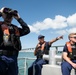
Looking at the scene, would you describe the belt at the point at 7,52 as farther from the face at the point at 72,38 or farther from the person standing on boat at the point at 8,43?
the face at the point at 72,38

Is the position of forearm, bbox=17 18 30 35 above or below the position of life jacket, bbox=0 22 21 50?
above

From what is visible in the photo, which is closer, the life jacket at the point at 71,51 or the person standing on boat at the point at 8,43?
the person standing on boat at the point at 8,43

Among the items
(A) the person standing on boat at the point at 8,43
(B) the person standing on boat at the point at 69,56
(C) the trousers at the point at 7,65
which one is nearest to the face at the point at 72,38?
(B) the person standing on boat at the point at 69,56

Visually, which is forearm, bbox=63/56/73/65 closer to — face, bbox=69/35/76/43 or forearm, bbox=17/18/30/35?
face, bbox=69/35/76/43

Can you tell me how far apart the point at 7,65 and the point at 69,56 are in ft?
5.46

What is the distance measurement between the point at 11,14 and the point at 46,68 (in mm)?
2022

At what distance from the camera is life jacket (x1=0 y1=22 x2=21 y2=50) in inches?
173

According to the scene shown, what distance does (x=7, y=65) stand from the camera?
4434 millimetres

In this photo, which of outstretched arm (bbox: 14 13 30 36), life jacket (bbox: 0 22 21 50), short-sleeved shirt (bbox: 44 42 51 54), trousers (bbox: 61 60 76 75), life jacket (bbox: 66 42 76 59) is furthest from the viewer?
short-sleeved shirt (bbox: 44 42 51 54)

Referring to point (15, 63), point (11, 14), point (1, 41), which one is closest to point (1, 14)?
point (11, 14)

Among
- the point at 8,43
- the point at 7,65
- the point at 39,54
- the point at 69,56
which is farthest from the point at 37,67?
the point at 8,43

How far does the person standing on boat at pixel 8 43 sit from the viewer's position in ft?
14.4

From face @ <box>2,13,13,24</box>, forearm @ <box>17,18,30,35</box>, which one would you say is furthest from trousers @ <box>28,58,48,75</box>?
face @ <box>2,13,13,24</box>

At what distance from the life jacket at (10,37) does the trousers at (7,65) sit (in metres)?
0.21
